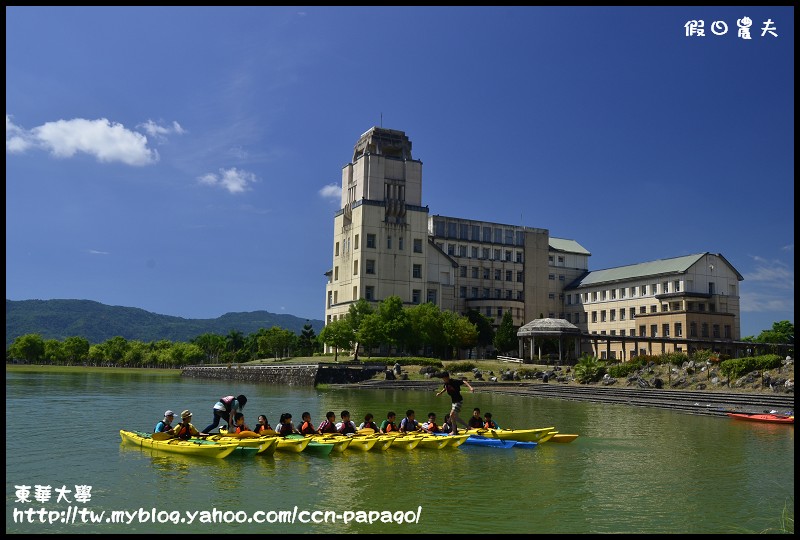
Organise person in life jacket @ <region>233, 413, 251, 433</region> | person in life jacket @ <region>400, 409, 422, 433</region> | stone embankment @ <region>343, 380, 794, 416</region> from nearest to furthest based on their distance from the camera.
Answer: person in life jacket @ <region>233, 413, 251, 433</region>
person in life jacket @ <region>400, 409, 422, 433</region>
stone embankment @ <region>343, 380, 794, 416</region>

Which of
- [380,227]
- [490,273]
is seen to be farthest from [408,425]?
[490,273]

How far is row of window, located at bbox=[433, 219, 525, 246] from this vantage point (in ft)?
374

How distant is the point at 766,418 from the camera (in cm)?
3212

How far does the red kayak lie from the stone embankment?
1.98 meters

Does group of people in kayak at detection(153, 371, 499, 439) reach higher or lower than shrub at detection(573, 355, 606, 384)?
lower

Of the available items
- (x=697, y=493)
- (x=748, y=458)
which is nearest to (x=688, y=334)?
(x=748, y=458)

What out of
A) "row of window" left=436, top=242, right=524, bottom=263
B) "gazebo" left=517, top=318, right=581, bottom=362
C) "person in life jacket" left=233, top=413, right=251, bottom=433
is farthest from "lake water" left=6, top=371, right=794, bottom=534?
"row of window" left=436, top=242, right=524, bottom=263

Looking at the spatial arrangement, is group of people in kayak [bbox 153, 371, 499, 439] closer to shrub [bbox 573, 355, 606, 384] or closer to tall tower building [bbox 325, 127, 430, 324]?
shrub [bbox 573, 355, 606, 384]

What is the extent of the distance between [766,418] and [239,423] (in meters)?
24.0

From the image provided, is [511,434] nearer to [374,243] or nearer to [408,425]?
[408,425]

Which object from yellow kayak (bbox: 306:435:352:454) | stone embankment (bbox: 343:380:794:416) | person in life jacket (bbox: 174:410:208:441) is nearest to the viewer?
yellow kayak (bbox: 306:435:352:454)

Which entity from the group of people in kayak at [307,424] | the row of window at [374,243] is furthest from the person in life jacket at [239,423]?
the row of window at [374,243]

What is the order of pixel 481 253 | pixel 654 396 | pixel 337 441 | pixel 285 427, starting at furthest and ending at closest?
pixel 481 253, pixel 654 396, pixel 285 427, pixel 337 441

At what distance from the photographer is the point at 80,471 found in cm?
2044
